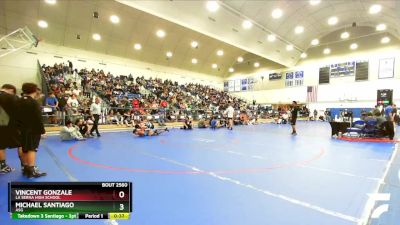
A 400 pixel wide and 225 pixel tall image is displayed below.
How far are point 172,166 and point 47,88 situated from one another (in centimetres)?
1250

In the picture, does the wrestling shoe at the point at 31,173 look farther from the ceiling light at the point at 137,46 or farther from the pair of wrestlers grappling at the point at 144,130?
the ceiling light at the point at 137,46

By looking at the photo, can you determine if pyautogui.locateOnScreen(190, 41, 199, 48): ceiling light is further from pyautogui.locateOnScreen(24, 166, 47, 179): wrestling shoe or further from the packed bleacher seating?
pyautogui.locateOnScreen(24, 166, 47, 179): wrestling shoe

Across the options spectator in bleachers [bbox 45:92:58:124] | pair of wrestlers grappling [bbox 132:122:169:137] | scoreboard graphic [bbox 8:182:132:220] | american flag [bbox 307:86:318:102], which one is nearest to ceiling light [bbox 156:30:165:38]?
spectator in bleachers [bbox 45:92:58:124]

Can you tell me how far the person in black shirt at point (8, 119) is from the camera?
4.35 meters

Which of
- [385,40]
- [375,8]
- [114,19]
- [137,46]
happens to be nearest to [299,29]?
[375,8]

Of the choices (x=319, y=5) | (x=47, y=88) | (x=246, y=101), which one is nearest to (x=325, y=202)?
(x=47, y=88)

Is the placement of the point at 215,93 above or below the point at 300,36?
below

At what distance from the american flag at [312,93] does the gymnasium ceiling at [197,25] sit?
150 inches

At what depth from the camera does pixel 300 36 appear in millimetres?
22469

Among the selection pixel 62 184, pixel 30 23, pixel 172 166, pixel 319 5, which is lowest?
pixel 172 166

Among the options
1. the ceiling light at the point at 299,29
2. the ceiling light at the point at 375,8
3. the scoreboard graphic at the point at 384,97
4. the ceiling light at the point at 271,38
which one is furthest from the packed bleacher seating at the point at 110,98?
the scoreboard graphic at the point at 384,97

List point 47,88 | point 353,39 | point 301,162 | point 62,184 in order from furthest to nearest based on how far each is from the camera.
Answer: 1. point 353,39
2. point 47,88
3. point 301,162
4. point 62,184

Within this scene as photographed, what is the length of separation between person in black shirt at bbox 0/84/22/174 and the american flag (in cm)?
2957

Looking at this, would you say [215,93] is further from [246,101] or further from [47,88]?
[47,88]
